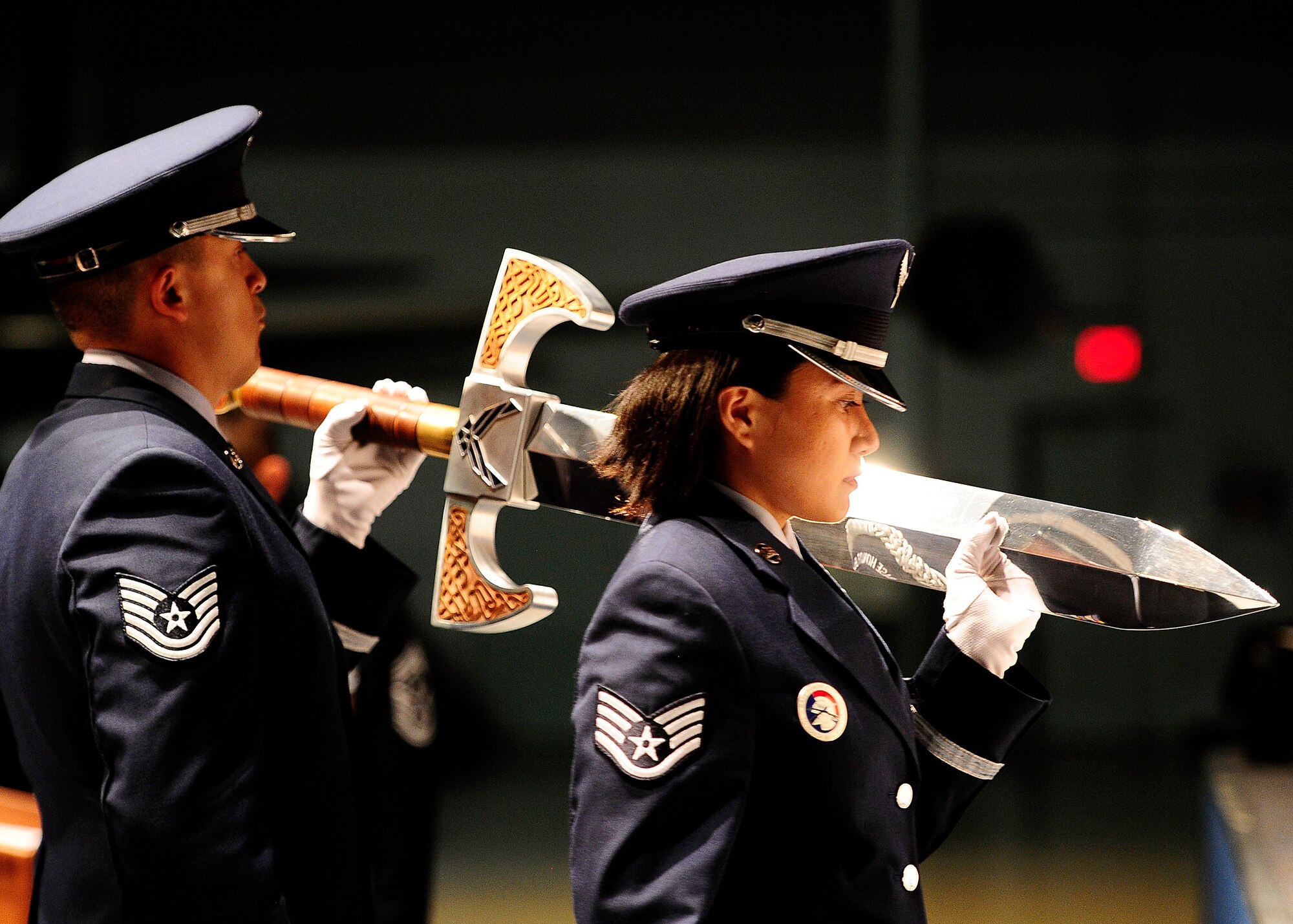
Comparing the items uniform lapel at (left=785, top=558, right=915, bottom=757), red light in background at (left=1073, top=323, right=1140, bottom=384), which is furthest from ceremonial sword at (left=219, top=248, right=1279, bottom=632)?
red light in background at (left=1073, top=323, right=1140, bottom=384)

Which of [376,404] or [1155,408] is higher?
[376,404]

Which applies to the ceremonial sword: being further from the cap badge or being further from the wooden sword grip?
the cap badge

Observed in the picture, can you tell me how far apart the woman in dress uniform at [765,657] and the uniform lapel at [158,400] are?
1.08ft

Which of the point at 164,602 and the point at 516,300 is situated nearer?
the point at 164,602

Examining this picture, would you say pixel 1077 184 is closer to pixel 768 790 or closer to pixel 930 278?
pixel 930 278

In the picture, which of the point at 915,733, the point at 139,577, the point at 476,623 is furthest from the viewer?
the point at 476,623

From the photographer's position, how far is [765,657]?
3.48ft

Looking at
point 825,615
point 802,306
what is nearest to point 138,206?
point 802,306

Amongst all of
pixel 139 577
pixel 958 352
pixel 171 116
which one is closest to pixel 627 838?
pixel 139 577

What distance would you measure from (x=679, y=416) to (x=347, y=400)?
0.54 metres

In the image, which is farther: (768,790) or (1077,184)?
(1077,184)

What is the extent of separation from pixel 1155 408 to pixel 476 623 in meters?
1.50

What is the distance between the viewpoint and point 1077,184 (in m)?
2.45

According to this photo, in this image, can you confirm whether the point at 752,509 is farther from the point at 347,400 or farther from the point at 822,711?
the point at 347,400
